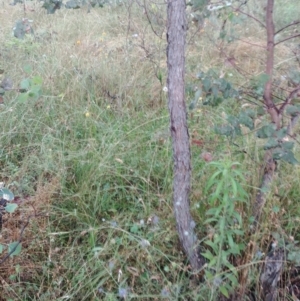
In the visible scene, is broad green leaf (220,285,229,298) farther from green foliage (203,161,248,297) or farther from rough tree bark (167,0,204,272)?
rough tree bark (167,0,204,272)

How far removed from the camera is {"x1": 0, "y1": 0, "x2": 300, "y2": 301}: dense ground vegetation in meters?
1.85

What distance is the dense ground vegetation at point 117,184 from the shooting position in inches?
72.8

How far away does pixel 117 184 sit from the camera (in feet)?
7.77

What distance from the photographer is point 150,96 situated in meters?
3.22

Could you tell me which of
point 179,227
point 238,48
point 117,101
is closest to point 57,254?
point 179,227

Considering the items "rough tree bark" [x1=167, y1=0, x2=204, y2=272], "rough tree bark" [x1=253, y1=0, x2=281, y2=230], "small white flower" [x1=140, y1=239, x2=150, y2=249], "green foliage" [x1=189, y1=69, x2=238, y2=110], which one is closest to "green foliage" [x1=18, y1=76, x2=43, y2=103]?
"rough tree bark" [x1=167, y1=0, x2=204, y2=272]

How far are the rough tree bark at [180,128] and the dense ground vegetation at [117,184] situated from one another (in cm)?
8

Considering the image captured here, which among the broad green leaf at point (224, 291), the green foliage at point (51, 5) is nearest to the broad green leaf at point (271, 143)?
the broad green leaf at point (224, 291)

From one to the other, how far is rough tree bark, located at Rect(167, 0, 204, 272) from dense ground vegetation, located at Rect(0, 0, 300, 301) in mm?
82

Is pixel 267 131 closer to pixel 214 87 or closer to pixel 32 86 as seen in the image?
pixel 214 87

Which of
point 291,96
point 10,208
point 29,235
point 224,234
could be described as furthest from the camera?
point 29,235

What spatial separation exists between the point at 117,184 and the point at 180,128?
2.27ft

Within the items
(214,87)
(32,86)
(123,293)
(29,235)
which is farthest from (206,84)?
(29,235)

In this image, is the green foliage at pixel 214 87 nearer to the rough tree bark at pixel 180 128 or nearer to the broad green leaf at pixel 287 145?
the rough tree bark at pixel 180 128
